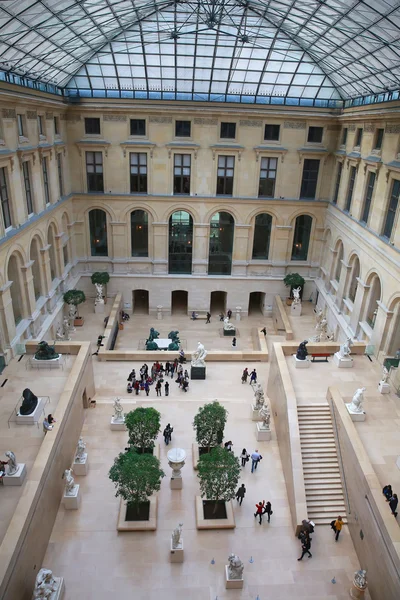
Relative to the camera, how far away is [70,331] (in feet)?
105

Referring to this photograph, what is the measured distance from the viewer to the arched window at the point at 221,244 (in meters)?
36.1

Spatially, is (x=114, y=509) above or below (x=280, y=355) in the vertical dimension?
below

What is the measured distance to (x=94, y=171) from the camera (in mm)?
34469

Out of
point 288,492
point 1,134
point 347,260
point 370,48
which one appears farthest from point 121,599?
point 370,48

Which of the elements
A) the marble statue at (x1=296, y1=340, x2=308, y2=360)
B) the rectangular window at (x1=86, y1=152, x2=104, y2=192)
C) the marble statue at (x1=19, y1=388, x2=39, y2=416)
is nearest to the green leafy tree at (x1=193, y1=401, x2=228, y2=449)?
the marble statue at (x1=296, y1=340, x2=308, y2=360)

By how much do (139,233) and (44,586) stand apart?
2682 cm

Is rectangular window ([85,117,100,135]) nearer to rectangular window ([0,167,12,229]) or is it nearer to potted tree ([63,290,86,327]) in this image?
potted tree ([63,290,86,327])

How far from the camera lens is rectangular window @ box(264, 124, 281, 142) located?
33594mm

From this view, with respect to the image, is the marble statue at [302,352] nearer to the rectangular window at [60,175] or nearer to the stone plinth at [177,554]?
the stone plinth at [177,554]

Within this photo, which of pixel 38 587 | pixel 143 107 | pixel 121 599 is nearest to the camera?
pixel 38 587

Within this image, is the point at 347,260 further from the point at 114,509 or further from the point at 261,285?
the point at 114,509

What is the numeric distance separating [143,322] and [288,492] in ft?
70.0

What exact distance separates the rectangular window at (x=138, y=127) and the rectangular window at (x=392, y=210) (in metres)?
18.3

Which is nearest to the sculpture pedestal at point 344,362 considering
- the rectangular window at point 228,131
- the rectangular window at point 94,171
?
the rectangular window at point 228,131
